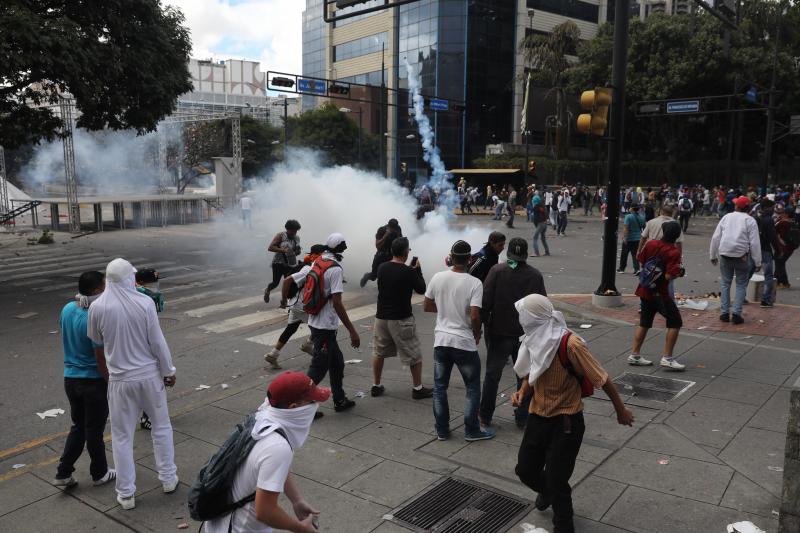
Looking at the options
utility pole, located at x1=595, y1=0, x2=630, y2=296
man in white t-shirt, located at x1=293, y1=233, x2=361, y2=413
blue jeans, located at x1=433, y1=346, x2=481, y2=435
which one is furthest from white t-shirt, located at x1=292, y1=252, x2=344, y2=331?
utility pole, located at x1=595, y1=0, x2=630, y2=296

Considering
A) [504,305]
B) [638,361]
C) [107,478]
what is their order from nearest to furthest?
[107,478]
[504,305]
[638,361]

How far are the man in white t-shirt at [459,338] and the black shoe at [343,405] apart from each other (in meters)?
1.19

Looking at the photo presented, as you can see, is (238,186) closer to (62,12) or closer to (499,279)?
(62,12)

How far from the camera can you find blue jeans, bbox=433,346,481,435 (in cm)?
542

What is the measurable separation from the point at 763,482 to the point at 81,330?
525cm

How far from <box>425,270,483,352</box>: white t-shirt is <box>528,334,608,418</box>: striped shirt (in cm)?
148

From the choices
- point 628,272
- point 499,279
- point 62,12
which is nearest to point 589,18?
point 628,272

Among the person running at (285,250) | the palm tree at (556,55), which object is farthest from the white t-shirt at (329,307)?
the palm tree at (556,55)

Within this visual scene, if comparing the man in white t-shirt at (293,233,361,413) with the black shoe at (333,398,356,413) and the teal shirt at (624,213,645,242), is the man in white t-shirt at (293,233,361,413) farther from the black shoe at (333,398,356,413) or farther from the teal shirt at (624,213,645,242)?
the teal shirt at (624,213,645,242)

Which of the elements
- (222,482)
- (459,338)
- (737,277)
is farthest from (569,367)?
(737,277)

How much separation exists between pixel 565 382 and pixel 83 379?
11.5 ft

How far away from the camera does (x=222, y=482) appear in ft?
9.07

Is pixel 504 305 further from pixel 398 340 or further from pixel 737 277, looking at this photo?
pixel 737 277

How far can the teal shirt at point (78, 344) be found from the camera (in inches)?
183
